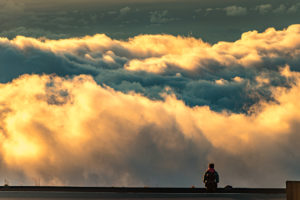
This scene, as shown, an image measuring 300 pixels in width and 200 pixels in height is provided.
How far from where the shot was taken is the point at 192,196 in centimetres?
4288

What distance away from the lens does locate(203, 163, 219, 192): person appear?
44.4 m

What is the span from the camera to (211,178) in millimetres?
44625

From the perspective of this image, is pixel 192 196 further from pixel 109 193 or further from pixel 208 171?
pixel 109 193

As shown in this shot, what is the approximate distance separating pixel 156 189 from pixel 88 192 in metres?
4.92

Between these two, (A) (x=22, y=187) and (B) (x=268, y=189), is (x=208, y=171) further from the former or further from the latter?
(A) (x=22, y=187)

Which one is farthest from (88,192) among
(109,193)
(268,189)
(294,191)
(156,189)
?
(294,191)

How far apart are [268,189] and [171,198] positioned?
8655mm

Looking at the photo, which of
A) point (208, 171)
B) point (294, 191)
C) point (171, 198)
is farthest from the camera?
point (208, 171)

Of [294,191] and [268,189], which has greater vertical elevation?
[268,189]

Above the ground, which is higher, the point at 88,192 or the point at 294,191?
the point at 88,192

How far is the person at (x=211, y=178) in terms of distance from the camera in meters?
44.4

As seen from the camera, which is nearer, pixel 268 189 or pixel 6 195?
pixel 6 195

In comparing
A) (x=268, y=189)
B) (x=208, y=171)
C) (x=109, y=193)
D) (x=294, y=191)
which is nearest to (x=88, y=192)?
(x=109, y=193)

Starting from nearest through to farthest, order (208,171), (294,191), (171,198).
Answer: (294,191) < (171,198) < (208,171)
